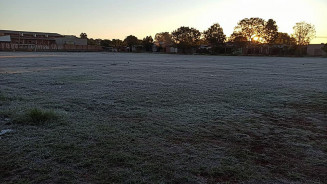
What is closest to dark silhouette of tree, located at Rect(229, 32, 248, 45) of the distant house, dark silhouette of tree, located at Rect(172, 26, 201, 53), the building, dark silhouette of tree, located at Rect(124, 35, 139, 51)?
dark silhouette of tree, located at Rect(172, 26, 201, 53)

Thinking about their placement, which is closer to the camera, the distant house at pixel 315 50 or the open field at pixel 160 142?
the open field at pixel 160 142

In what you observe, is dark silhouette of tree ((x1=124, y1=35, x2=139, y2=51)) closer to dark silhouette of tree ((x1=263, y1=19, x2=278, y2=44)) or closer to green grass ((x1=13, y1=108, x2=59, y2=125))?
dark silhouette of tree ((x1=263, y1=19, x2=278, y2=44))

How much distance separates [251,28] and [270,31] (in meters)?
4.84

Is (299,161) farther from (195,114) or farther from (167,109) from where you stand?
(167,109)

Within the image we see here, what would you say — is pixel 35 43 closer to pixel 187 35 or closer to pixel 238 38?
pixel 187 35

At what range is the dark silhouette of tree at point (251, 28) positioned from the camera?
6034 cm

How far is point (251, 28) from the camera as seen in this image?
6097 centimetres

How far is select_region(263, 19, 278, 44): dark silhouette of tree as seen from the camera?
59.8m

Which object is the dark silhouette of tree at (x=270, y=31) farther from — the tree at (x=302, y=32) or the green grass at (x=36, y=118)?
the green grass at (x=36, y=118)

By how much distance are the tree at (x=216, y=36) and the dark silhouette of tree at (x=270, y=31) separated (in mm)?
12546

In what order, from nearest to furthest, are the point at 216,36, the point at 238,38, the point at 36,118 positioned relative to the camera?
the point at 36,118 → the point at 216,36 → the point at 238,38

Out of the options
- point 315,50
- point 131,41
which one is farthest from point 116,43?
point 315,50

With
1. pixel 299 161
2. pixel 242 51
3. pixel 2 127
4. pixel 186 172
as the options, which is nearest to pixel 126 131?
pixel 186 172

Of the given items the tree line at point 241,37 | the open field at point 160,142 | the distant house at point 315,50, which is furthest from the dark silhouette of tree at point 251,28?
the open field at point 160,142
